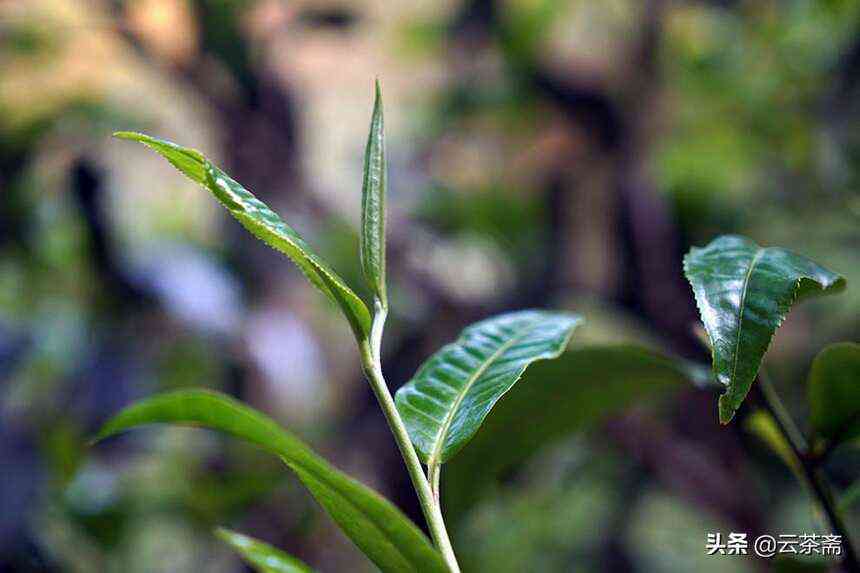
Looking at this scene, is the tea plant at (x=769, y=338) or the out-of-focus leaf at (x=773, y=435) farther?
the out-of-focus leaf at (x=773, y=435)

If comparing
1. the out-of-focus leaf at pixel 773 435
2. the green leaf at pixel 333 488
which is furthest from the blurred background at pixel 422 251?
the green leaf at pixel 333 488

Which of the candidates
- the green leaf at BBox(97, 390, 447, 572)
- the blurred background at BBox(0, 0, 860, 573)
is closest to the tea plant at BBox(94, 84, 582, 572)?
the green leaf at BBox(97, 390, 447, 572)

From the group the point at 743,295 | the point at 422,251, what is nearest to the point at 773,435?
the point at 743,295

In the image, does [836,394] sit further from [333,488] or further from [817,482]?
[333,488]

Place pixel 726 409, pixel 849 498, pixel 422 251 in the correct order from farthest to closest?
1. pixel 422 251
2. pixel 849 498
3. pixel 726 409

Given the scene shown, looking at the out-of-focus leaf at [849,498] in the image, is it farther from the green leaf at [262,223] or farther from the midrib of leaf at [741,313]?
the green leaf at [262,223]
